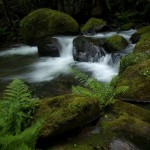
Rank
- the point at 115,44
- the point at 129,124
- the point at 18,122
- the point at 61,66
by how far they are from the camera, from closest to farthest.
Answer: the point at 18,122, the point at 129,124, the point at 115,44, the point at 61,66

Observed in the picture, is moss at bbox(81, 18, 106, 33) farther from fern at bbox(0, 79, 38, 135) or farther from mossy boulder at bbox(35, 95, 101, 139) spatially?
fern at bbox(0, 79, 38, 135)

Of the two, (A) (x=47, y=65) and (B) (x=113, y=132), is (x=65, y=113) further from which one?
(A) (x=47, y=65)

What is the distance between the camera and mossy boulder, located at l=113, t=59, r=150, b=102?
664cm

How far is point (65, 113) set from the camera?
4363 mm

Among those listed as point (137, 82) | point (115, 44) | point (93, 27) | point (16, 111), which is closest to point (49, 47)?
point (115, 44)

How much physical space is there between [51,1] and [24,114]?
19.8 m

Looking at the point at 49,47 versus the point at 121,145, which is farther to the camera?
the point at 49,47

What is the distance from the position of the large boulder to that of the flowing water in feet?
0.87

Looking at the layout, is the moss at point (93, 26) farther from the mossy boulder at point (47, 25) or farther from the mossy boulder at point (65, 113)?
the mossy boulder at point (65, 113)

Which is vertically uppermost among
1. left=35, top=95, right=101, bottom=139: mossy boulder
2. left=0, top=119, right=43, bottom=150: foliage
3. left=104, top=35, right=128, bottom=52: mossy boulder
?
left=0, top=119, right=43, bottom=150: foliage

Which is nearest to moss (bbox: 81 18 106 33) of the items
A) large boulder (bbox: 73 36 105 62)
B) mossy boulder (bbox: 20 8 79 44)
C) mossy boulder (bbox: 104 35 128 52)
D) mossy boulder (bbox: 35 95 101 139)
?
mossy boulder (bbox: 20 8 79 44)

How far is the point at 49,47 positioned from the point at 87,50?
9.37 feet

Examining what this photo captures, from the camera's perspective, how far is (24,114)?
4.29m

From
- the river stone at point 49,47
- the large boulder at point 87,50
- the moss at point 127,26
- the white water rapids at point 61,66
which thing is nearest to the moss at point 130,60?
the white water rapids at point 61,66
